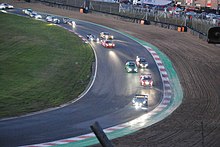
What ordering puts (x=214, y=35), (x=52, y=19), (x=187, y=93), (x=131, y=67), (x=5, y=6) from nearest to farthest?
(x=214, y=35)
(x=187, y=93)
(x=131, y=67)
(x=52, y=19)
(x=5, y=6)

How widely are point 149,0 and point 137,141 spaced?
64.9 metres

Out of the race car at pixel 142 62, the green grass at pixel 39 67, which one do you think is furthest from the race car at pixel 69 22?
the race car at pixel 142 62

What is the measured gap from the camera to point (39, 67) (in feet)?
126

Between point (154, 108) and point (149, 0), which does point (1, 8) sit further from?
point (154, 108)

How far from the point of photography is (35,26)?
61.5m

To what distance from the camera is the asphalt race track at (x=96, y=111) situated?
70.4ft

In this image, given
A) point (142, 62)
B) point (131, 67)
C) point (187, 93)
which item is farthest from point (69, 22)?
point (187, 93)

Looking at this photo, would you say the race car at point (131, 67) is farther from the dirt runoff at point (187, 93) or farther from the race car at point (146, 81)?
the race car at point (146, 81)

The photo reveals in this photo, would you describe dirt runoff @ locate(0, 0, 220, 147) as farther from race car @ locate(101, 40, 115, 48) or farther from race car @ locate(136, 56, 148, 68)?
race car @ locate(101, 40, 115, 48)

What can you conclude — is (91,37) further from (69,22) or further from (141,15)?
(141,15)

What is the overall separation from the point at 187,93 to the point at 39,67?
13.4 meters

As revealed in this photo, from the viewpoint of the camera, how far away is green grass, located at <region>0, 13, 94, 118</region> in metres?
28.1

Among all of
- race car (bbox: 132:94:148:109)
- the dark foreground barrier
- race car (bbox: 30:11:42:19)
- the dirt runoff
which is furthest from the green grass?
the dark foreground barrier

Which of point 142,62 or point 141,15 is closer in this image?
point 142,62
